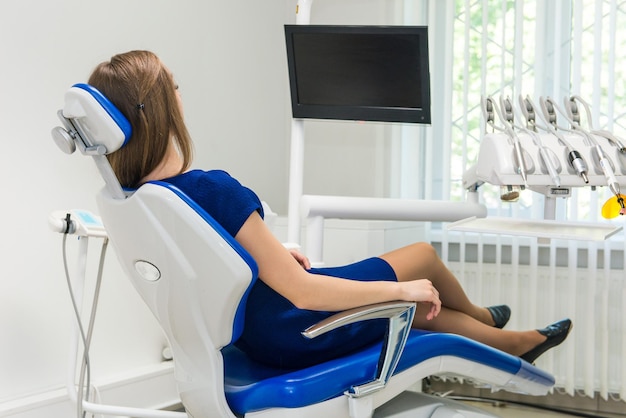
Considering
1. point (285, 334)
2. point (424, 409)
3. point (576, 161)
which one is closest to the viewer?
point (285, 334)

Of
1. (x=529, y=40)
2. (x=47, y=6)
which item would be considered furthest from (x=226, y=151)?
(x=529, y=40)

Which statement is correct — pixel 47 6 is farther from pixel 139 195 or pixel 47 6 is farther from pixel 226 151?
pixel 139 195

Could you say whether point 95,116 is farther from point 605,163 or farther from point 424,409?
point 605,163

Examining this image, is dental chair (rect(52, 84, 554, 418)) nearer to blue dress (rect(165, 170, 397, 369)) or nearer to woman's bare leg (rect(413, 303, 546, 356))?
blue dress (rect(165, 170, 397, 369))

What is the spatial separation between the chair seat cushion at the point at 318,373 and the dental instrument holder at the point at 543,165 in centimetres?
48

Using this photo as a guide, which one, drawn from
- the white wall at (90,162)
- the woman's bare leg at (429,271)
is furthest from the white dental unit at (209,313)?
the white wall at (90,162)

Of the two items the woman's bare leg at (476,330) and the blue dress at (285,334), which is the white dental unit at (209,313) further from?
the woman's bare leg at (476,330)

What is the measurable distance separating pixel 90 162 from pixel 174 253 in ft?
5.02

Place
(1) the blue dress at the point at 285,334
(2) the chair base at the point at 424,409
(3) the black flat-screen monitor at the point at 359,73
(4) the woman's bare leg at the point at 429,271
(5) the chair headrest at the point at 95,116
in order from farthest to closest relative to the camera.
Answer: (3) the black flat-screen monitor at the point at 359,73
(4) the woman's bare leg at the point at 429,271
(2) the chair base at the point at 424,409
(1) the blue dress at the point at 285,334
(5) the chair headrest at the point at 95,116

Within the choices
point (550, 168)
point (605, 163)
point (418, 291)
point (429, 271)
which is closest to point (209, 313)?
point (418, 291)

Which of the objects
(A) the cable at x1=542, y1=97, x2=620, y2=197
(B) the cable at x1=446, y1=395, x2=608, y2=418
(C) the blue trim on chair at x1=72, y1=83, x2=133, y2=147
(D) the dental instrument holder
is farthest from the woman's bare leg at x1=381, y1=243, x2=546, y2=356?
(B) the cable at x1=446, y1=395, x2=608, y2=418

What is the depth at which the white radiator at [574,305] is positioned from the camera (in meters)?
3.22

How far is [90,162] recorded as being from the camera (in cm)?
282

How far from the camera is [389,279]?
6.56 ft
